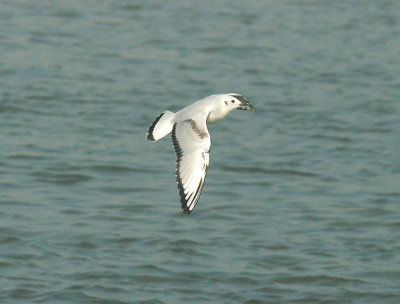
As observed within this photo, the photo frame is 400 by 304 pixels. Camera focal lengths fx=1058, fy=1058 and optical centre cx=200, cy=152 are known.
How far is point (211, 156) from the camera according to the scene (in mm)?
14188

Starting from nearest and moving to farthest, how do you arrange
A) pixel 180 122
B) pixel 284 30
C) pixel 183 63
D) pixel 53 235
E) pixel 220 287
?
pixel 180 122
pixel 220 287
pixel 53 235
pixel 183 63
pixel 284 30

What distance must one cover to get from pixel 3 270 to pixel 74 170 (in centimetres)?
287

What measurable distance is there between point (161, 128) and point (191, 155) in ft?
1.61

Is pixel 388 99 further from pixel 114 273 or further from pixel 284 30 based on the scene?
pixel 114 273

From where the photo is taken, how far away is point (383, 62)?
19.3 meters

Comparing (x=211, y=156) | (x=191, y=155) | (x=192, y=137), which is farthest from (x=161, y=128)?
(x=211, y=156)

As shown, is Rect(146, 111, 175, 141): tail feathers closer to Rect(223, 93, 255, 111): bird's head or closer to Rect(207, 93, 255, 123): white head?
Rect(207, 93, 255, 123): white head

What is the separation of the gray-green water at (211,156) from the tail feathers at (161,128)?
186 cm

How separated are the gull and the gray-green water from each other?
1809 mm

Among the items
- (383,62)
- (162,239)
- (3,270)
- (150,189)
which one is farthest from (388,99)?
(3,270)

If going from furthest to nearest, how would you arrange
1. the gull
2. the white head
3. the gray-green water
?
the gray-green water → the white head → the gull

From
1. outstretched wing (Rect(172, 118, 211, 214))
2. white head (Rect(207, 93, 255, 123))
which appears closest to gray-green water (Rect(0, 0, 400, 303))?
outstretched wing (Rect(172, 118, 211, 214))

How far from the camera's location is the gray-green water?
10.9 m

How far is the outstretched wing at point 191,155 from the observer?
8.95m
